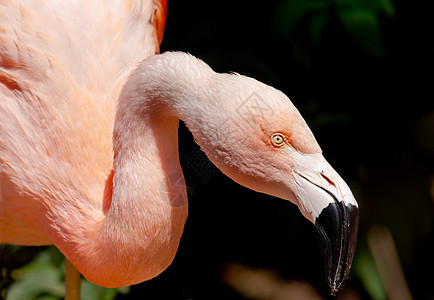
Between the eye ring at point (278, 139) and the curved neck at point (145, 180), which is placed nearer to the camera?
the eye ring at point (278, 139)

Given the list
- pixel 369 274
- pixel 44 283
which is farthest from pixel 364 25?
Result: pixel 44 283

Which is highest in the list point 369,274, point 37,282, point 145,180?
point 145,180

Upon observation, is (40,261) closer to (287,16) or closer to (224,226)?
(224,226)

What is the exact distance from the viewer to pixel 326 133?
2768 millimetres

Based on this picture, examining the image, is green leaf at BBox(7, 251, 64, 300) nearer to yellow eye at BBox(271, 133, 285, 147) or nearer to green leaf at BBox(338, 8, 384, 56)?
yellow eye at BBox(271, 133, 285, 147)

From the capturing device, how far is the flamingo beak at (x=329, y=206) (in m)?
1.25

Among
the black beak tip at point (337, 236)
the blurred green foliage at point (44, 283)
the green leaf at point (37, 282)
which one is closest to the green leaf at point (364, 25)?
the black beak tip at point (337, 236)

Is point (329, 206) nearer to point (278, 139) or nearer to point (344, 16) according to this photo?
point (278, 139)

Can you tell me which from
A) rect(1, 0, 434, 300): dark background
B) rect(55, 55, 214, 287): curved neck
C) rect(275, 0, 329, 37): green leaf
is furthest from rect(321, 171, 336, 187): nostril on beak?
rect(275, 0, 329, 37): green leaf

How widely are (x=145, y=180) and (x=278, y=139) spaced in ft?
1.31

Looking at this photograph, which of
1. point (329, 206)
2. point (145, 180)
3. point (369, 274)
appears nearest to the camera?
point (329, 206)

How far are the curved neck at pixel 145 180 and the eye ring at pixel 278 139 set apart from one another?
26cm

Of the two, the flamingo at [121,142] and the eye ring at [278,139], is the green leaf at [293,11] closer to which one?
the flamingo at [121,142]

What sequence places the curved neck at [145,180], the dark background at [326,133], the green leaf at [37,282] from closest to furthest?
the curved neck at [145,180] < the green leaf at [37,282] < the dark background at [326,133]
